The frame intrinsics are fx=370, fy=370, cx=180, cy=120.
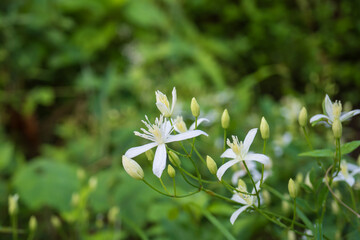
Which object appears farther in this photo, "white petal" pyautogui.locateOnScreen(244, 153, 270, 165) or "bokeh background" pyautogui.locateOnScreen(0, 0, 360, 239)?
"bokeh background" pyautogui.locateOnScreen(0, 0, 360, 239)

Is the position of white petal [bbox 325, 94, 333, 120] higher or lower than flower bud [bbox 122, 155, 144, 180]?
higher

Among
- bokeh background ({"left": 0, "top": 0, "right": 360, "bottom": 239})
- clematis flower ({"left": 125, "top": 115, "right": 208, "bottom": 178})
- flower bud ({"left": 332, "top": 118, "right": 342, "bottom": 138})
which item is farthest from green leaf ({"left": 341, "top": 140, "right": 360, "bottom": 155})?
bokeh background ({"left": 0, "top": 0, "right": 360, "bottom": 239})

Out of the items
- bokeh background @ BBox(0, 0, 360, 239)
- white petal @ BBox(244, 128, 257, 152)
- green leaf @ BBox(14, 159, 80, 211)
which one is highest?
bokeh background @ BBox(0, 0, 360, 239)

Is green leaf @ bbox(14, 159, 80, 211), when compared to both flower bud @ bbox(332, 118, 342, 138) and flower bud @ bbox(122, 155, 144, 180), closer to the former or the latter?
flower bud @ bbox(122, 155, 144, 180)

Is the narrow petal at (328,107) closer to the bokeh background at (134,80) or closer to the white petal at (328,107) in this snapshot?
the white petal at (328,107)

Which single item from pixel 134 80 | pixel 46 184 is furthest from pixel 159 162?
pixel 134 80

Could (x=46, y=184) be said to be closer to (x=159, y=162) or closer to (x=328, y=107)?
(x=159, y=162)

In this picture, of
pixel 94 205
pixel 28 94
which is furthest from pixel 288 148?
pixel 28 94
